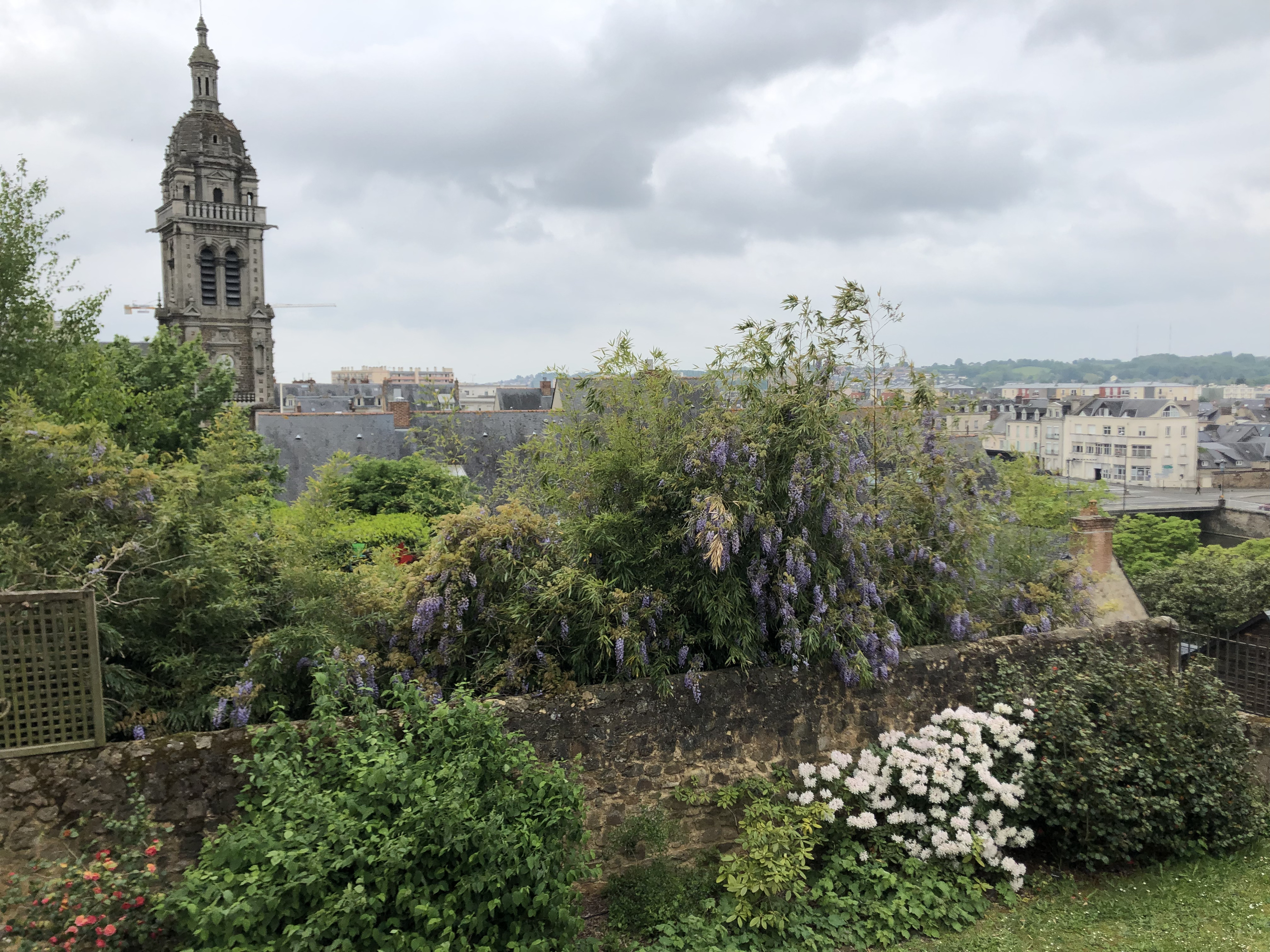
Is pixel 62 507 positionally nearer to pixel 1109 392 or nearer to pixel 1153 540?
pixel 1153 540

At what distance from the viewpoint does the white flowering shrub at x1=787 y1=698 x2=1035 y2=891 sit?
6.28 meters

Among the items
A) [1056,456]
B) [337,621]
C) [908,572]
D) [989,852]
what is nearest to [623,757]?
[337,621]

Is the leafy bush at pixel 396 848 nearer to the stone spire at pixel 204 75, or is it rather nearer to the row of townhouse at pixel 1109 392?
the stone spire at pixel 204 75

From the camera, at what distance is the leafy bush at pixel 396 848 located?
13.9ft

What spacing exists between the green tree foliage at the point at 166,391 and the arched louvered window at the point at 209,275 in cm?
3899

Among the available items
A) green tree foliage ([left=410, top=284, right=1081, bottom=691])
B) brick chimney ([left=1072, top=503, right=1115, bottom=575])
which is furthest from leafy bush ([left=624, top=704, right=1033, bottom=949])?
brick chimney ([left=1072, top=503, right=1115, bottom=575])

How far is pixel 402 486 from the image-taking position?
19.1m

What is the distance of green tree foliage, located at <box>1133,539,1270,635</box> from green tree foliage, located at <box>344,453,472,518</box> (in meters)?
17.0

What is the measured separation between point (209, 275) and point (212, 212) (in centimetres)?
430

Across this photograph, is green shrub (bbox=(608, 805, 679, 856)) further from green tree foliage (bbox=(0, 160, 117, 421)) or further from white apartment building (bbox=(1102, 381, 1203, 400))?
white apartment building (bbox=(1102, 381, 1203, 400))

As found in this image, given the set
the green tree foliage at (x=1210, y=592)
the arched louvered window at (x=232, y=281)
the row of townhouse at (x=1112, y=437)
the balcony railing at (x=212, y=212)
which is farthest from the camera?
the row of townhouse at (x=1112, y=437)

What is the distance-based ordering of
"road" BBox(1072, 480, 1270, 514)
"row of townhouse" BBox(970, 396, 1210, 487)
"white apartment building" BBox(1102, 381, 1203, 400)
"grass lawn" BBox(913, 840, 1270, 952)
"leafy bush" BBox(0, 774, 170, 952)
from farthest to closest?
"white apartment building" BBox(1102, 381, 1203, 400)
"row of townhouse" BBox(970, 396, 1210, 487)
"road" BBox(1072, 480, 1270, 514)
"grass lawn" BBox(913, 840, 1270, 952)
"leafy bush" BBox(0, 774, 170, 952)

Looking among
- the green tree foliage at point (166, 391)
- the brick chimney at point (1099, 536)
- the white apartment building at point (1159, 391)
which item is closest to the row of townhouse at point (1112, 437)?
the white apartment building at point (1159, 391)

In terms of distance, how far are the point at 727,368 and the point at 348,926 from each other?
4703mm
